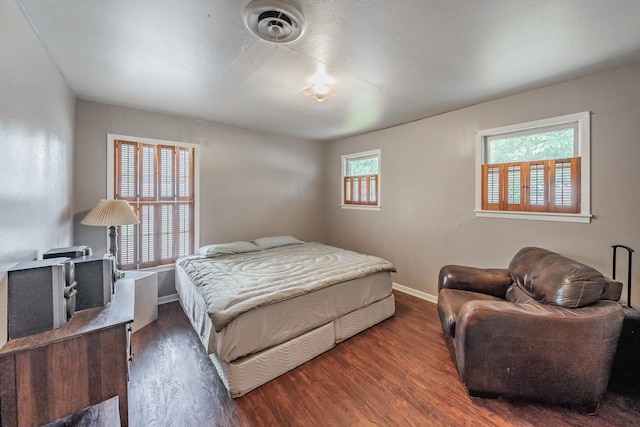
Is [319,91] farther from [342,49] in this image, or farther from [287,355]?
[287,355]

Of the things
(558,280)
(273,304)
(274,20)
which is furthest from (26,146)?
(558,280)

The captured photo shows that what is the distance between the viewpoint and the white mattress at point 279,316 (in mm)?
1786

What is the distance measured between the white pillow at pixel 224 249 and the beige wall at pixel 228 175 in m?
0.41

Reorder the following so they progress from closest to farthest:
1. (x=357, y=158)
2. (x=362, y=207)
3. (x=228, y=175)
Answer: (x=228, y=175) → (x=362, y=207) → (x=357, y=158)

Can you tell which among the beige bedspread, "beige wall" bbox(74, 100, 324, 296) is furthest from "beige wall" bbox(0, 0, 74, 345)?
the beige bedspread

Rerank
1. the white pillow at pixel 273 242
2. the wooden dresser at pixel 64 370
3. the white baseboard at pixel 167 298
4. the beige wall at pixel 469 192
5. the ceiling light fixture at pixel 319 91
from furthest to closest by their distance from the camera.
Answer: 1. the white pillow at pixel 273 242
2. the white baseboard at pixel 167 298
3. the ceiling light fixture at pixel 319 91
4. the beige wall at pixel 469 192
5. the wooden dresser at pixel 64 370

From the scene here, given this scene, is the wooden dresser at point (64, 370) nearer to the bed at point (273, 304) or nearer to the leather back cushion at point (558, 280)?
the bed at point (273, 304)

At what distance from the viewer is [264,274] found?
2.51 m

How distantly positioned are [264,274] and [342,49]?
2.04 metres

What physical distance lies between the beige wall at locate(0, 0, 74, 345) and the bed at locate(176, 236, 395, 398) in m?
1.08

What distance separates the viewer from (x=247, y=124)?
3707mm

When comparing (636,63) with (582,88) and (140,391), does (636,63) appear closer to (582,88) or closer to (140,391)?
(582,88)

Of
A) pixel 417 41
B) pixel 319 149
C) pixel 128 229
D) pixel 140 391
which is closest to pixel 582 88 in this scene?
pixel 417 41

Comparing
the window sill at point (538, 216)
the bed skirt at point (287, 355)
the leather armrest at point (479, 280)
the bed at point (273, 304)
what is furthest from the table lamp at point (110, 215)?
the window sill at point (538, 216)
